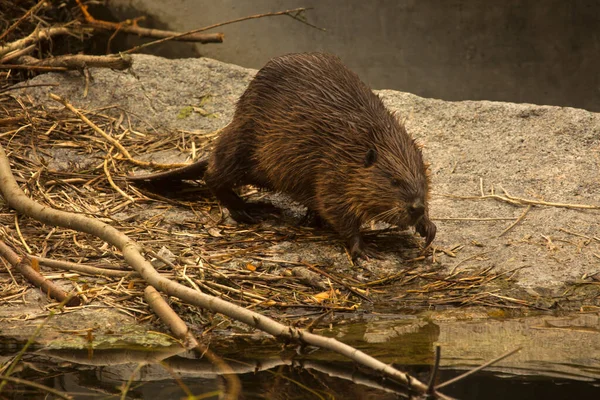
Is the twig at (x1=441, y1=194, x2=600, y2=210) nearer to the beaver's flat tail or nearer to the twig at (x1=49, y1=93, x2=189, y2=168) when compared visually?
the beaver's flat tail

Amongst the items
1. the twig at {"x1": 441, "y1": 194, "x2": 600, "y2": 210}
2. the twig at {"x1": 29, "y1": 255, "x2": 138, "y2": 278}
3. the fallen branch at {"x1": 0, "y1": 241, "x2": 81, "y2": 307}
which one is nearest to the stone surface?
the twig at {"x1": 441, "y1": 194, "x2": 600, "y2": 210}

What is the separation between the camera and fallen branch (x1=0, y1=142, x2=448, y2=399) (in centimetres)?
270

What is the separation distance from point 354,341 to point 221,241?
1.25 meters

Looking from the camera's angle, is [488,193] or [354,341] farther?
[488,193]

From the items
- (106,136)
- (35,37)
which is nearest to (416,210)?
(106,136)

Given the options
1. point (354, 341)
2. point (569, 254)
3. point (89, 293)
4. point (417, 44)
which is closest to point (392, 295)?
point (354, 341)

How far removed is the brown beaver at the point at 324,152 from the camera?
4145 mm

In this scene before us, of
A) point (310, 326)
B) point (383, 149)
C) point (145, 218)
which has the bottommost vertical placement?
point (145, 218)

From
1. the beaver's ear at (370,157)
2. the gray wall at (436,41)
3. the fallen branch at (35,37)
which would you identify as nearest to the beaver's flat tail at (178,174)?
the beaver's ear at (370,157)

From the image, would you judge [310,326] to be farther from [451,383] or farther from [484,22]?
[484,22]

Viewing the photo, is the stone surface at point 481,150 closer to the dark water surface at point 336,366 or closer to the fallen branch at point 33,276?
the dark water surface at point 336,366

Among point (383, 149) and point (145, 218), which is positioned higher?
point (383, 149)

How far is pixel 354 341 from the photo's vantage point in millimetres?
3285

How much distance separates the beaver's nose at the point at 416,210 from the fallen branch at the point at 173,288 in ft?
3.96
